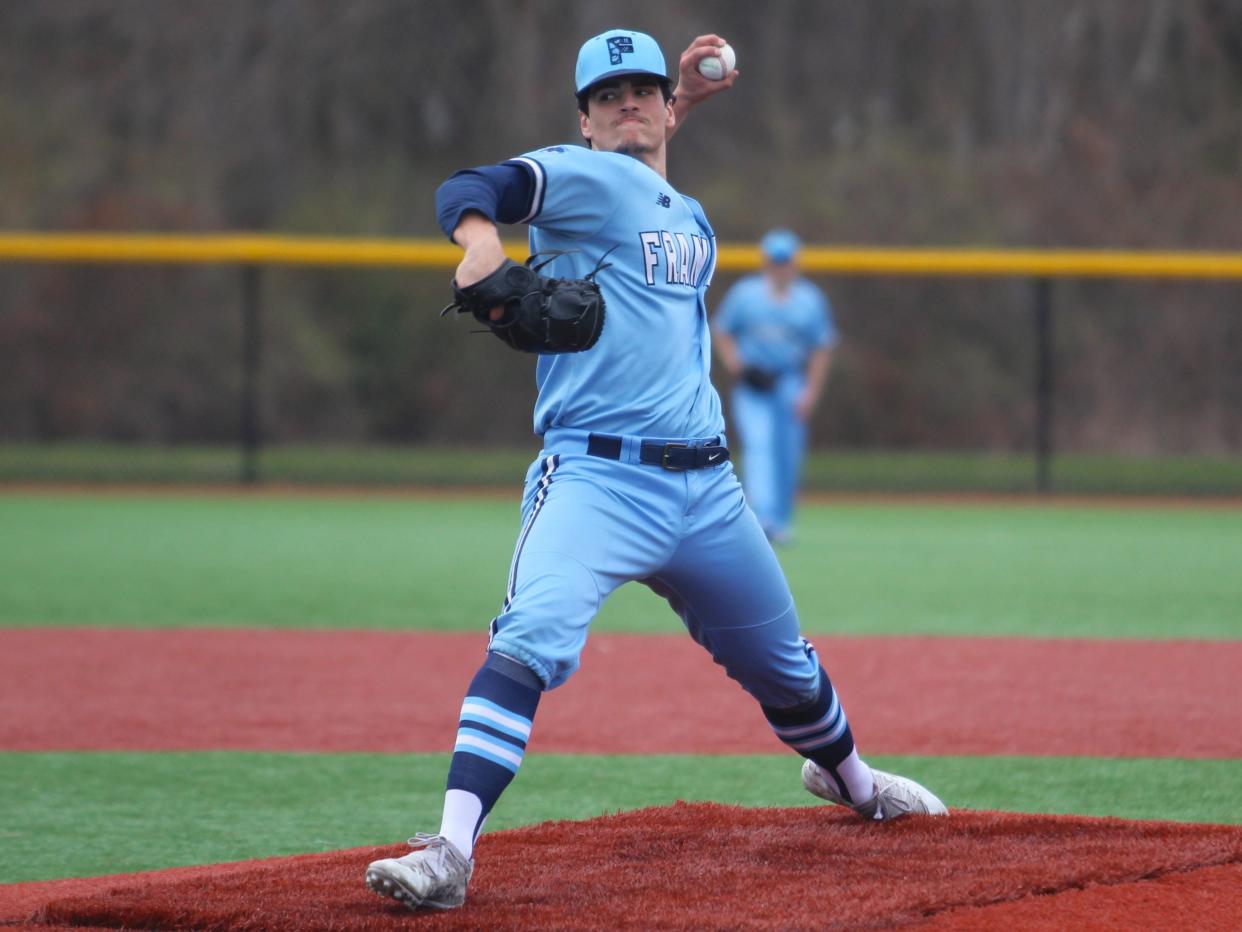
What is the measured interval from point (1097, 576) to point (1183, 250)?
1448 centimetres

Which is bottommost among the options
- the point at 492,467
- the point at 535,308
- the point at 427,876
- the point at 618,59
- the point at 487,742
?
the point at 492,467

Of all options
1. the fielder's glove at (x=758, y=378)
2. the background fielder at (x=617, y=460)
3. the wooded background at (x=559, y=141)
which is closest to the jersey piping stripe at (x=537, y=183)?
the background fielder at (x=617, y=460)

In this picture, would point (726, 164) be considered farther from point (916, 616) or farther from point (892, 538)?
point (916, 616)

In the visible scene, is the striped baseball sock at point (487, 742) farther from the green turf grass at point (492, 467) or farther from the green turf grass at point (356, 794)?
the green turf grass at point (492, 467)

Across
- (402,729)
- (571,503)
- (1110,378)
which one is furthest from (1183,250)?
(571,503)

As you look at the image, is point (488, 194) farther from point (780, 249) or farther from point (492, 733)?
point (780, 249)

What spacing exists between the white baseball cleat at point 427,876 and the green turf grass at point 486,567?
5014 mm

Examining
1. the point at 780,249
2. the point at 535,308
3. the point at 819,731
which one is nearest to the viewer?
the point at 535,308

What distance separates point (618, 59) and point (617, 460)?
2.99ft

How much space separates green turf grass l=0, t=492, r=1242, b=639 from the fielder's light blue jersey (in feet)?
15.3

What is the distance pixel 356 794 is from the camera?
16.6ft

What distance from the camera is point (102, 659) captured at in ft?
24.5

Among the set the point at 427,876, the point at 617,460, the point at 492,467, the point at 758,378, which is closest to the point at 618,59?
the point at 617,460

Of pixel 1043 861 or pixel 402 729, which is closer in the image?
pixel 1043 861
